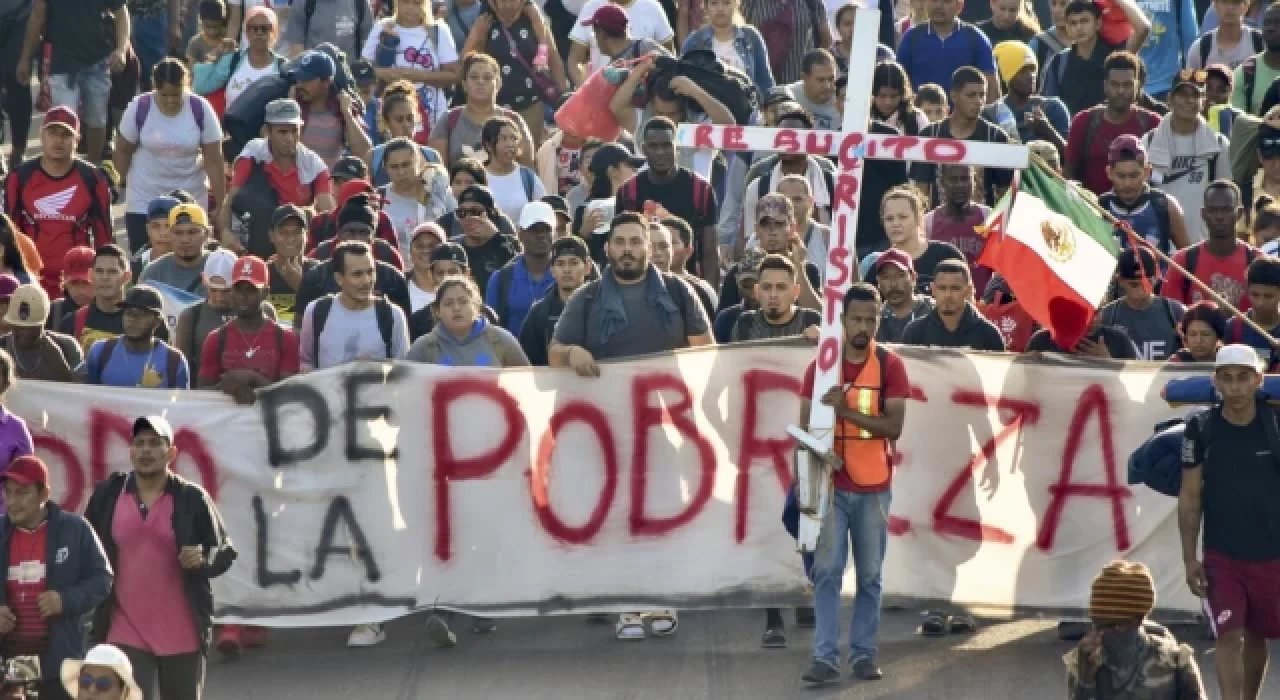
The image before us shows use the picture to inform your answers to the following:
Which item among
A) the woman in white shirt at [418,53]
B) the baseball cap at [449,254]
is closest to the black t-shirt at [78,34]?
the woman in white shirt at [418,53]

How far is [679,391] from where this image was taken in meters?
14.1

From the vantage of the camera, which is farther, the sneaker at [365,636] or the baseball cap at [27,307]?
the sneaker at [365,636]

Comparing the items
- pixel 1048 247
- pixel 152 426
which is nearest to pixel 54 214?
pixel 152 426

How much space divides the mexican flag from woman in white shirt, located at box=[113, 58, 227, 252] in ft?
22.4

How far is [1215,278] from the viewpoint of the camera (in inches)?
603

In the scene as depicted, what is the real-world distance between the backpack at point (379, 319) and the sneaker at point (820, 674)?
2.68 m

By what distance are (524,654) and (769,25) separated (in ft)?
28.3

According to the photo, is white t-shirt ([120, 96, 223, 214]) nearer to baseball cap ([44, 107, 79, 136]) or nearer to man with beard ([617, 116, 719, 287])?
baseball cap ([44, 107, 79, 136])

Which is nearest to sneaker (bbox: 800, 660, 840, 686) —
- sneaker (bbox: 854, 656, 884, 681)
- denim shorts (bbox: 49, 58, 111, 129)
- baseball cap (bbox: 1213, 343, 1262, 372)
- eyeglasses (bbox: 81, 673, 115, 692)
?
sneaker (bbox: 854, 656, 884, 681)

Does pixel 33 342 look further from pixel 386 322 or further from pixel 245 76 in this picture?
pixel 245 76

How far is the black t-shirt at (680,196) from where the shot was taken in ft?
54.5

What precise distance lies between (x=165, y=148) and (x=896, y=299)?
601cm

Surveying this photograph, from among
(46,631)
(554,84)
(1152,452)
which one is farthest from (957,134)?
(46,631)

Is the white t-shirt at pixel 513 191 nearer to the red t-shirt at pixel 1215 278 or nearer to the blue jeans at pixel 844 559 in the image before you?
the red t-shirt at pixel 1215 278
